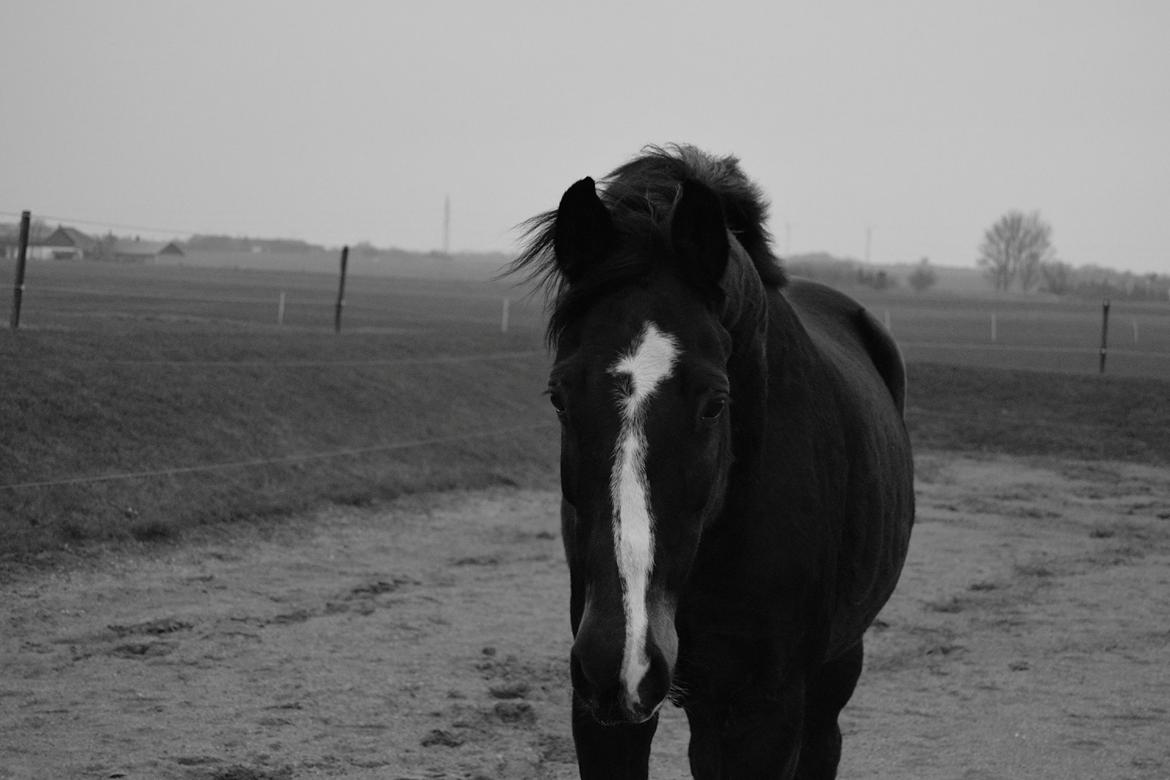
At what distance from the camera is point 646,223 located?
8.58ft

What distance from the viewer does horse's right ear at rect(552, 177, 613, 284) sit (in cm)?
251

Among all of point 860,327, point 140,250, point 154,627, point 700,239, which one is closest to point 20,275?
point 140,250

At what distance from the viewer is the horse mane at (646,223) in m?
2.54

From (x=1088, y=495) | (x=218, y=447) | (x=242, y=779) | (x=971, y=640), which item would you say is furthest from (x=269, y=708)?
(x=1088, y=495)

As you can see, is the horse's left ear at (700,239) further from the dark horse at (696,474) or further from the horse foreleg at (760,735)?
the horse foreleg at (760,735)

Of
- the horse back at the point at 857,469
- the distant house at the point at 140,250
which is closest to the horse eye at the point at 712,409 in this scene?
the horse back at the point at 857,469

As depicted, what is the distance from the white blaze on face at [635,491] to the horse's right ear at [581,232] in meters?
0.27

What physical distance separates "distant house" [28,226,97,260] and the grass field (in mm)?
170

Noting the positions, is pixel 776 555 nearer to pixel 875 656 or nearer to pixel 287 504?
pixel 875 656

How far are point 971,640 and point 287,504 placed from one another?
5374mm

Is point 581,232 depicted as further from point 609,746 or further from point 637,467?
point 609,746

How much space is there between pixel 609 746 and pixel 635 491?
784mm

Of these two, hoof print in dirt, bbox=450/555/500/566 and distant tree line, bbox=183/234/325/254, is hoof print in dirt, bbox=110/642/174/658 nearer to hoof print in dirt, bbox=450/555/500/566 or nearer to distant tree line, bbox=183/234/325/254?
hoof print in dirt, bbox=450/555/500/566

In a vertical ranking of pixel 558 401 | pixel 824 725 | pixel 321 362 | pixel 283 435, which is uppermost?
pixel 558 401
